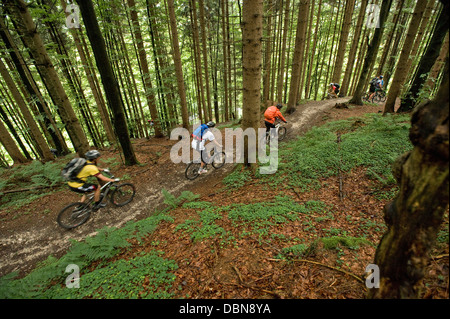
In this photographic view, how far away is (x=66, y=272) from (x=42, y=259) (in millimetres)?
2901

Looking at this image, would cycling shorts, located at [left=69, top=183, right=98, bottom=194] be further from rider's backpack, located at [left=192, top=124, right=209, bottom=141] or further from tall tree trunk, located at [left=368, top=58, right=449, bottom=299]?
tall tree trunk, located at [left=368, top=58, right=449, bottom=299]

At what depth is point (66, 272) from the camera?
4031 millimetres

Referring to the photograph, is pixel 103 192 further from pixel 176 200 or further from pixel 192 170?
pixel 192 170

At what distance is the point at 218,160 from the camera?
10.5m

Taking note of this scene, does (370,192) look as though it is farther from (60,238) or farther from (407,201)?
(60,238)

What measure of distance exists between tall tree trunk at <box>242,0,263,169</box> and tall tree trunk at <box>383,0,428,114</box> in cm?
795

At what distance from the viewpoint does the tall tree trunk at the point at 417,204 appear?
144cm

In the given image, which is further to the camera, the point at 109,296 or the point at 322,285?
the point at 109,296

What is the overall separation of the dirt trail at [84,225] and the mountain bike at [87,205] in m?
0.23

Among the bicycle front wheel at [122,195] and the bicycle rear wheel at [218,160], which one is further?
the bicycle rear wheel at [218,160]

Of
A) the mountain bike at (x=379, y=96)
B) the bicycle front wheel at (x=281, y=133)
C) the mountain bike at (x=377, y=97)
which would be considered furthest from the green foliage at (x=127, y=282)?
the mountain bike at (x=379, y=96)

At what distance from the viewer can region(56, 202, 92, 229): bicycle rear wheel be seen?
6.76m

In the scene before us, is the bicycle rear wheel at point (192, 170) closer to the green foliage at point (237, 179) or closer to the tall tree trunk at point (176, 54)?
the green foliage at point (237, 179)
